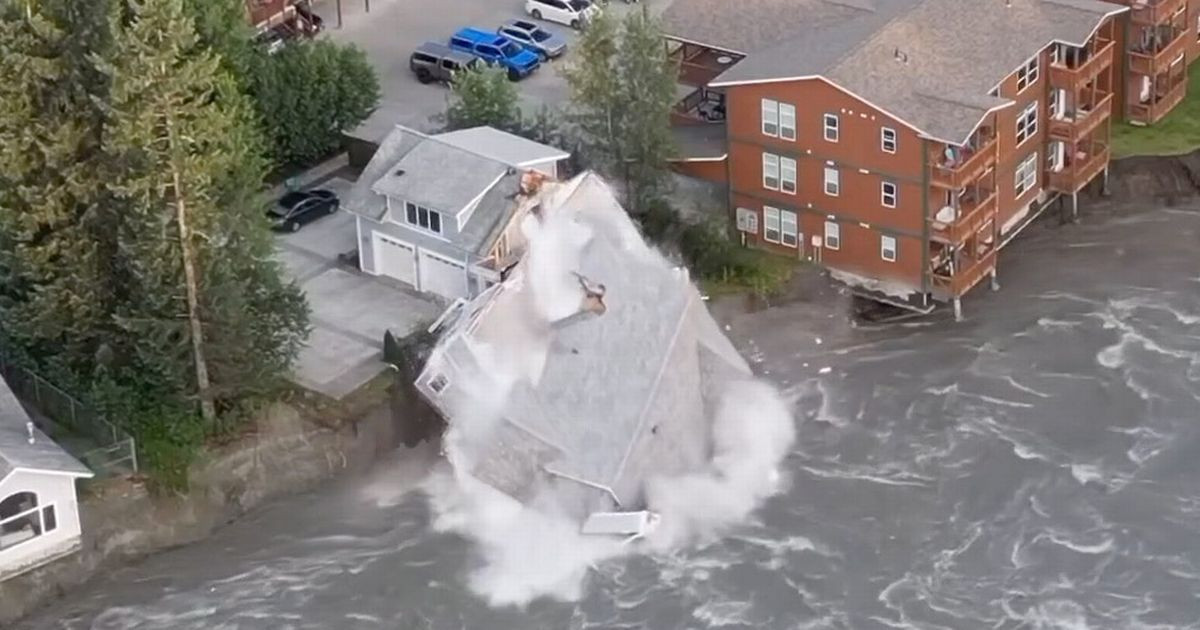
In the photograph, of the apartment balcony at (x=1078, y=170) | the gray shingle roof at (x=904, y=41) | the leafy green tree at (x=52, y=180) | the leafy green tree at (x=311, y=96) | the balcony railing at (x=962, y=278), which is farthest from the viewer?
the leafy green tree at (x=311, y=96)

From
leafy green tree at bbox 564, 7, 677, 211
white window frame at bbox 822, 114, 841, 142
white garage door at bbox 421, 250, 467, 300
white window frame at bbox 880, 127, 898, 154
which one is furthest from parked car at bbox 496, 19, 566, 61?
white window frame at bbox 880, 127, 898, 154

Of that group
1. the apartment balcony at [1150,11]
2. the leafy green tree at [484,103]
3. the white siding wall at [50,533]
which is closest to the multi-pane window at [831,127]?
the leafy green tree at [484,103]

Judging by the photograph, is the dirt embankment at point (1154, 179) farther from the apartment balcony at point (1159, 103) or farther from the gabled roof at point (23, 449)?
the gabled roof at point (23, 449)

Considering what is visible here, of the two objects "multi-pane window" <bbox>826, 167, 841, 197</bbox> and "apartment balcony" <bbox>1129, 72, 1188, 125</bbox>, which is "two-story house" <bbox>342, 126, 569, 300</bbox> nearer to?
"multi-pane window" <bbox>826, 167, 841, 197</bbox>

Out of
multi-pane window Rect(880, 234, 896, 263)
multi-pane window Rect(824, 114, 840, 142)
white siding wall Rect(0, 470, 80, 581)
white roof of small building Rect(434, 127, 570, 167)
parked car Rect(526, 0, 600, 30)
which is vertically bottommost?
white siding wall Rect(0, 470, 80, 581)

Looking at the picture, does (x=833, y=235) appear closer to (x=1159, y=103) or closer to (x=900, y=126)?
(x=900, y=126)

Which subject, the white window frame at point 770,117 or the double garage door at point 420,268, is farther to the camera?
the white window frame at point 770,117

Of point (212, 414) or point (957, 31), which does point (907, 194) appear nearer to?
point (957, 31)
